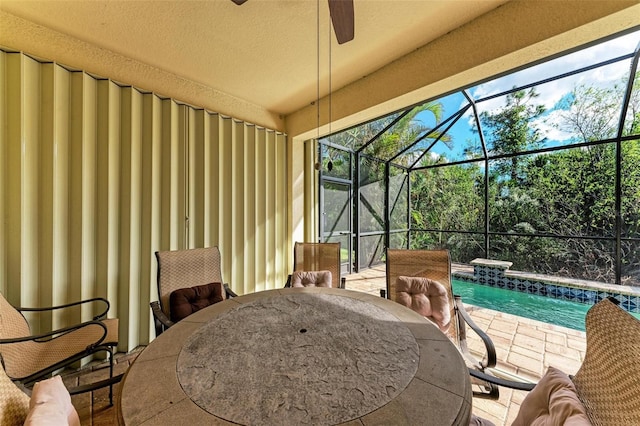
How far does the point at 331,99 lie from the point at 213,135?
5.32 ft

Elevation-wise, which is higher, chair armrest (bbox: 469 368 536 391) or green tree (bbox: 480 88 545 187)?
green tree (bbox: 480 88 545 187)

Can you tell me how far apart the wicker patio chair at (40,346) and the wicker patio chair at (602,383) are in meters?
2.11

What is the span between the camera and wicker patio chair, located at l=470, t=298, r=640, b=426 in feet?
2.23

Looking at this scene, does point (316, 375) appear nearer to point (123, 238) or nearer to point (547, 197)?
point (123, 238)

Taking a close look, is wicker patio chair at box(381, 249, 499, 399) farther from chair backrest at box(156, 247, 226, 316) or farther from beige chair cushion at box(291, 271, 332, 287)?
chair backrest at box(156, 247, 226, 316)

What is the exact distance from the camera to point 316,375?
88 centimetres

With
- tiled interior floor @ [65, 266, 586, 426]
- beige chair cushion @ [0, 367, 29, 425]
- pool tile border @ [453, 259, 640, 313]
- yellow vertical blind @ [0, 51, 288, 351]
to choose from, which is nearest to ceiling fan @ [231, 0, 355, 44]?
yellow vertical blind @ [0, 51, 288, 351]

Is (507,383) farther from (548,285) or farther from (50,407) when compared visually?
(548,285)

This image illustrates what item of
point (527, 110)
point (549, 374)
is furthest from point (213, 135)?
point (527, 110)

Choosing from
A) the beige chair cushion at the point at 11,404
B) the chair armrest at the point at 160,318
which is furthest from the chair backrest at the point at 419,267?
the beige chair cushion at the point at 11,404

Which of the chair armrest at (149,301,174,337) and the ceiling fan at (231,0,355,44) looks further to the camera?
the chair armrest at (149,301,174,337)

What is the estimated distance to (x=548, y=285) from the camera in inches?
169

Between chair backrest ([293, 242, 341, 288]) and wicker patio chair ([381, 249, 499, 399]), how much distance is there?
0.70 m

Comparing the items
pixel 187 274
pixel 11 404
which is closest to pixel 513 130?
pixel 187 274
